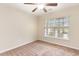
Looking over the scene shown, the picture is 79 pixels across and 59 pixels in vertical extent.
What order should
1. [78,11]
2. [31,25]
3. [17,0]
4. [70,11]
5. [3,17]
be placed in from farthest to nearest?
[70,11]
[78,11]
[3,17]
[31,25]
[17,0]

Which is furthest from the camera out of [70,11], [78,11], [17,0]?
[70,11]

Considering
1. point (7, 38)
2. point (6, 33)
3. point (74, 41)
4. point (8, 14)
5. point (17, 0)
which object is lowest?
point (74, 41)

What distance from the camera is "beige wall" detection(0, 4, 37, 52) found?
1996 mm

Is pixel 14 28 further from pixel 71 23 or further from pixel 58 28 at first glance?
pixel 71 23

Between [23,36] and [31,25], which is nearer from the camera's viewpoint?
[31,25]

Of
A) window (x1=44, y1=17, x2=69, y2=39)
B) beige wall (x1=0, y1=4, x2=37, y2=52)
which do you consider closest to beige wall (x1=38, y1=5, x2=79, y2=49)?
window (x1=44, y1=17, x2=69, y2=39)

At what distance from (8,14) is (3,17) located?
17cm

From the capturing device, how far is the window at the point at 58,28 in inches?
81.5

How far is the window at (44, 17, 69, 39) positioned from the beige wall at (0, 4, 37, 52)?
43 cm

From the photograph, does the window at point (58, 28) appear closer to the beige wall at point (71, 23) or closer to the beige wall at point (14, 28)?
the beige wall at point (71, 23)

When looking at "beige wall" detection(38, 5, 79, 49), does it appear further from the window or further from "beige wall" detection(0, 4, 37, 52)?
"beige wall" detection(0, 4, 37, 52)

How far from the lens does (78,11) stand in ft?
7.48

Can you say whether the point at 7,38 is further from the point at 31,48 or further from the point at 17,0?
the point at 17,0

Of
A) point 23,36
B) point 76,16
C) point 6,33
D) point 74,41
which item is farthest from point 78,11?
point 6,33
